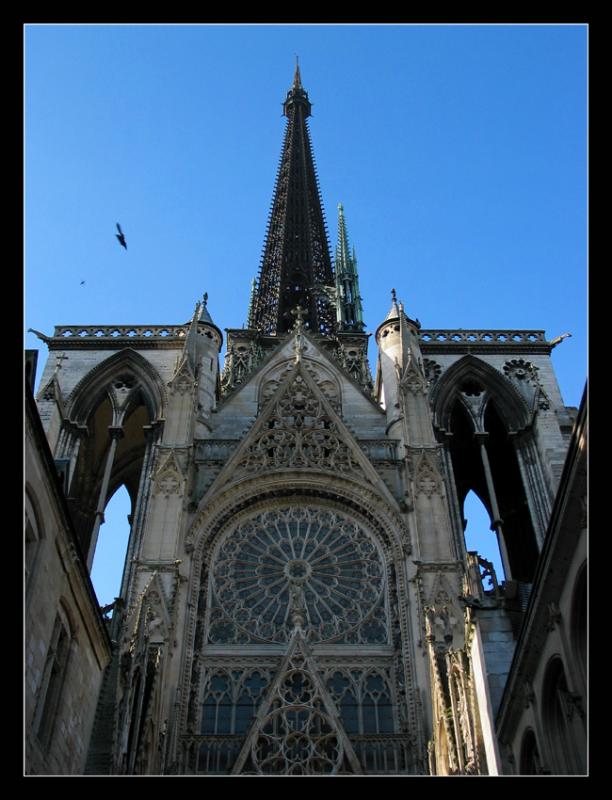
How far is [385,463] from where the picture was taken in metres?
24.0

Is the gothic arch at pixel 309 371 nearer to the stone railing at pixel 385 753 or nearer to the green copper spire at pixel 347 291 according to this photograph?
the green copper spire at pixel 347 291

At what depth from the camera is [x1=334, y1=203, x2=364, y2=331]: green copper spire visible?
38250 mm

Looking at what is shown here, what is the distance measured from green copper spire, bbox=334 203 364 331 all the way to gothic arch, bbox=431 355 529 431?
349 inches

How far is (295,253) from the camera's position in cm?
4419

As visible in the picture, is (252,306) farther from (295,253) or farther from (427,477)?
(427,477)

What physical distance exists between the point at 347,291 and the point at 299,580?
68.3 ft

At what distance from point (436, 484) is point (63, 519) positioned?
11368 millimetres

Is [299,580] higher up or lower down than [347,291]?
lower down

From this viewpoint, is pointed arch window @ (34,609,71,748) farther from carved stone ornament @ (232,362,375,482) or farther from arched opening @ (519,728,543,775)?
carved stone ornament @ (232,362,375,482)

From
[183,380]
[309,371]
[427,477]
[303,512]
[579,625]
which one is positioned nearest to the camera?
[579,625]

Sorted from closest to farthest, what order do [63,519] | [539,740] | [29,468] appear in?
[29,468], [539,740], [63,519]

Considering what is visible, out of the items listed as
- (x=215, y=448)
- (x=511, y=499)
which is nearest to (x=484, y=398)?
(x=511, y=499)

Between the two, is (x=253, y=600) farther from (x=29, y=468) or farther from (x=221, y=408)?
(x=29, y=468)
